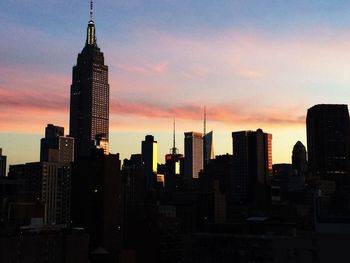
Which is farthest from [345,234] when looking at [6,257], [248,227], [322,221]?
[6,257]

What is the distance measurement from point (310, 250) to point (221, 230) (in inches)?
1122

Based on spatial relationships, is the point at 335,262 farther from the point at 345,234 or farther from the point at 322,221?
the point at 322,221

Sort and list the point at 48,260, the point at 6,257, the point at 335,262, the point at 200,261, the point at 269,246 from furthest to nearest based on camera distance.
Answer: the point at 48,260 → the point at 6,257 → the point at 200,261 → the point at 269,246 → the point at 335,262

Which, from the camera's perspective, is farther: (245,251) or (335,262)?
(245,251)

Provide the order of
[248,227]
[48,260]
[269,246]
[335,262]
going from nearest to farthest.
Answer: [335,262] < [269,246] < [248,227] < [48,260]

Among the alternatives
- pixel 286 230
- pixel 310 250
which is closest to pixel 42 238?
pixel 286 230

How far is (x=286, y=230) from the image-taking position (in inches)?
4518

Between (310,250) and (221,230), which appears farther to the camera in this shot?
(221,230)

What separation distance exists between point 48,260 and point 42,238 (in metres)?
8.14

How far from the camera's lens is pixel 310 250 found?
9719cm

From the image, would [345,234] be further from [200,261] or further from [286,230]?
[200,261]

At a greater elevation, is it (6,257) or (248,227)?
(248,227)

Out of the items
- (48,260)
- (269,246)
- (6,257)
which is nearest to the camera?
(269,246)

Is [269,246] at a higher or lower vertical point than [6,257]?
higher
